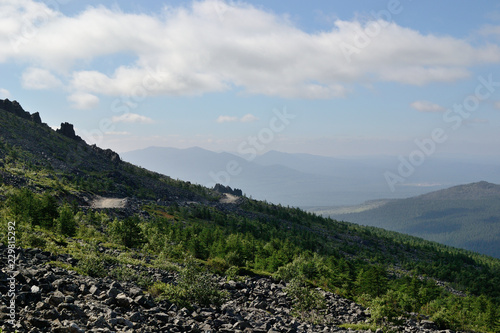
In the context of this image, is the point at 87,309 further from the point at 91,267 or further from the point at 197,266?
the point at 197,266

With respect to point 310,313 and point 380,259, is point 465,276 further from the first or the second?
point 310,313

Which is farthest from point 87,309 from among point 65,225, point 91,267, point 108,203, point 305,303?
point 108,203

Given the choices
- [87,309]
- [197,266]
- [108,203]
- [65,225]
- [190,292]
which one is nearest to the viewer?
[87,309]

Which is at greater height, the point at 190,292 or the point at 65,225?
the point at 65,225

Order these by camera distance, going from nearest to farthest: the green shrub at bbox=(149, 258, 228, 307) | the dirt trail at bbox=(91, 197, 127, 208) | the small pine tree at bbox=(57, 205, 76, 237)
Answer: the green shrub at bbox=(149, 258, 228, 307)
the small pine tree at bbox=(57, 205, 76, 237)
the dirt trail at bbox=(91, 197, 127, 208)

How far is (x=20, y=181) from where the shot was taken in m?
119

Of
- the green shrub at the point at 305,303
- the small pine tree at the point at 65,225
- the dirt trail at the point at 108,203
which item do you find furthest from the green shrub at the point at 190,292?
the dirt trail at the point at 108,203

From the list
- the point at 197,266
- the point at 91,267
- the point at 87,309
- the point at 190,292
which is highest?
the point at 91,267

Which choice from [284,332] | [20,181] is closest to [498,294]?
[284,332]

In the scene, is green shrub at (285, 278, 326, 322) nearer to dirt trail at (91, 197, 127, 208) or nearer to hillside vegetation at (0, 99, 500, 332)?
hillside vegetation at (0, 99, 500, 332)

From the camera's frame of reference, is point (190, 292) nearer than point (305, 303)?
Yes

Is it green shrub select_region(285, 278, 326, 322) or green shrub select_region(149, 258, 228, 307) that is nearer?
green shrub select_region(149, 258, 228, 307)

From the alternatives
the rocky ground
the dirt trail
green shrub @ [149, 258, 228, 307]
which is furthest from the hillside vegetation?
the dirt trail

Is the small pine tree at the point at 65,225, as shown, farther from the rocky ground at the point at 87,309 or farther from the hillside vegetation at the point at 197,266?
the rocky ground at the point at 87,309
